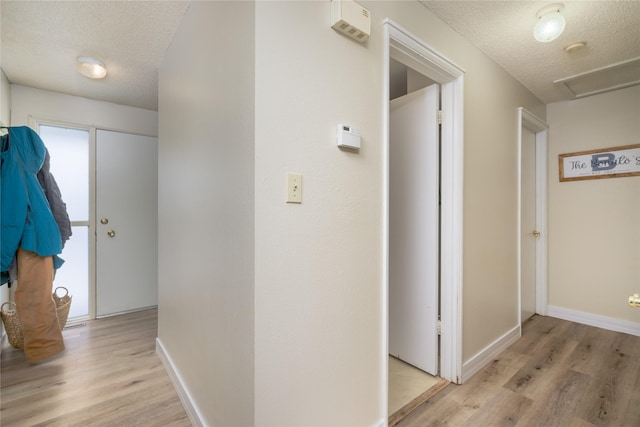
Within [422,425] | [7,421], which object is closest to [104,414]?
[7,421]

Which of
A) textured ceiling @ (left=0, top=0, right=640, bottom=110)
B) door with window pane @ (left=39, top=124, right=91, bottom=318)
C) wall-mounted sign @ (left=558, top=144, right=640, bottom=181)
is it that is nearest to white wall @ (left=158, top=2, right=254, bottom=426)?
→ textured ceiling @ (left=0, top=0, right=640, bottom=110)

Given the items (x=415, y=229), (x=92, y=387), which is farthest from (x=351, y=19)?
(x=92, y=387)

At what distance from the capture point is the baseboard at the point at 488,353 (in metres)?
2.01

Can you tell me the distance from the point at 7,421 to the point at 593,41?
14.7ft

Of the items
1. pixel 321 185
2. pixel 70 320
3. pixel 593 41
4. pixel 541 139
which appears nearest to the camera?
pixel 321 185

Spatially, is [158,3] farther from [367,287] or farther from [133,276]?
Result: [133,276]

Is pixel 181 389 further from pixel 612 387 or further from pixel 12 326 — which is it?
pixel 612 387

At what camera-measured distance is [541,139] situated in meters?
3.24

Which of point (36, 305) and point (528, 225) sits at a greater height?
point (528, 225)

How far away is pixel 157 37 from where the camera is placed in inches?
78.1

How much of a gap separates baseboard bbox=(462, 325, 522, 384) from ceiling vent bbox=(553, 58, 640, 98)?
2.32m

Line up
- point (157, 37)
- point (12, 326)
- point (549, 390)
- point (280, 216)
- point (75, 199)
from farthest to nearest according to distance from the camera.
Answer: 1. point (75, 199)
2. point (12, 326)
3. point (157, 37)
4. point (549, 390)
5. point (280, 216)

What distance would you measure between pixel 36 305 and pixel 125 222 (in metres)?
1.27

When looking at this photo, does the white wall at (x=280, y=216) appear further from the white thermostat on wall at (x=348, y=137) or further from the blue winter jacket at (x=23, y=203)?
the blue winter jacket at (x=23, y=203)
